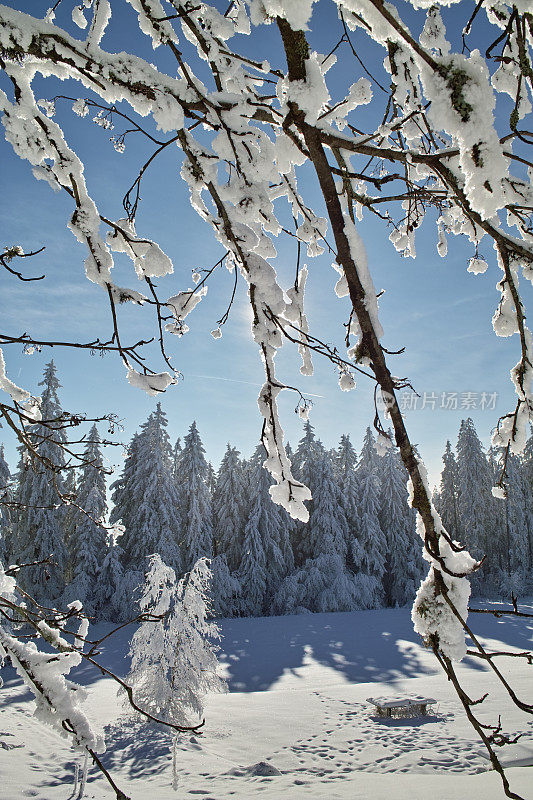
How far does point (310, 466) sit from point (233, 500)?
568 cm

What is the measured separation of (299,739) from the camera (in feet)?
40.8

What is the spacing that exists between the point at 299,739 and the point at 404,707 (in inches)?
135

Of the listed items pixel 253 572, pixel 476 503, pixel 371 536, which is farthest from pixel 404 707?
pixel 476 503

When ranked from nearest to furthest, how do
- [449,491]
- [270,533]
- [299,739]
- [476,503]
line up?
[299,739], [270,533], [476,503], [449,491]

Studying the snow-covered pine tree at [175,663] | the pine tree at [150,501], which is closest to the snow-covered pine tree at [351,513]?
the pine tree at [150,501]

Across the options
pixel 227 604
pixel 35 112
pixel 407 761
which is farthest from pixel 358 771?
pixel 227 604

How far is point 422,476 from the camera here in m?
1.05

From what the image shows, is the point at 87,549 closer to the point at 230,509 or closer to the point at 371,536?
the point at 230,509

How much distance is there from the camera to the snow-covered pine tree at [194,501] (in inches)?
1113

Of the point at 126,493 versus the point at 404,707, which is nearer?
the point at 404,707

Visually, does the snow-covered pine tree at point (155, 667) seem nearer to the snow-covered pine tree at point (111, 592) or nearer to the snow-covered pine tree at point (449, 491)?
the snow-covered pine tree at point (111, 592)

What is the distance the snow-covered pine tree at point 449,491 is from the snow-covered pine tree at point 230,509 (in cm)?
1779

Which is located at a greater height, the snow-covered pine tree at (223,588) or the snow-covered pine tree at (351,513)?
the snow-covered pine tree at (351,513)

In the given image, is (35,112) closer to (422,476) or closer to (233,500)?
(422,476)
